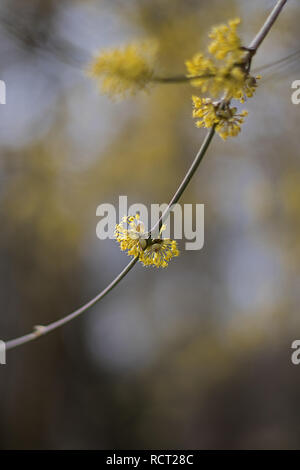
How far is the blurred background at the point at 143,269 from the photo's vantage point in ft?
7.95

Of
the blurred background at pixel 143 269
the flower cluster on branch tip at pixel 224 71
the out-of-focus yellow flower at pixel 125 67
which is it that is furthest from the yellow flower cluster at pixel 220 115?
the blurred background at pixel 143 269

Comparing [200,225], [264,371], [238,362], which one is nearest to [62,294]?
[200,225]

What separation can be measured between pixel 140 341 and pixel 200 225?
190 cm

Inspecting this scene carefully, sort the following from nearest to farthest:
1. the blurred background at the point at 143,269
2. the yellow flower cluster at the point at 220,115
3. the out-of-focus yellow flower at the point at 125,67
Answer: the out-of-focus yellow flower at the point at 125,67 < the yellow flower cluster at the point at 220,115 < the blurred background at the point at 143,269

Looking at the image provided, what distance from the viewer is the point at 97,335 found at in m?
4.63

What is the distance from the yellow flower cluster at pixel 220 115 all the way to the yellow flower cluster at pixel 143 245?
0.56ft

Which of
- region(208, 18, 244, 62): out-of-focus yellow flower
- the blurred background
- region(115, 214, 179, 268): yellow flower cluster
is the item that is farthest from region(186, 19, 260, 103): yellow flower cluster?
the blurred background

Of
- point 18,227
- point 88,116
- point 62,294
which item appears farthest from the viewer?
point 62,294

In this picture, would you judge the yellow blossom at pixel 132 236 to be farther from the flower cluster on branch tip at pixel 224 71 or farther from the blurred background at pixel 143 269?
the blurred background at pixel 143 269

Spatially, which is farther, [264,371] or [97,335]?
[97,335]

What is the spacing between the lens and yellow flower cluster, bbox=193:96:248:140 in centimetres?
56

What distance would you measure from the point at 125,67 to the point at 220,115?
0.53ft

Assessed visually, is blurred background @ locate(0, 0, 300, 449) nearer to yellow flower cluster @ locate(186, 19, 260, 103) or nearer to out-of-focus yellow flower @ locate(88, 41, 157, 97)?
yellow flower cluster @ locate(186, 19, 260, 103)

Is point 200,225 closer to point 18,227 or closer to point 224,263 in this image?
point 224,263
